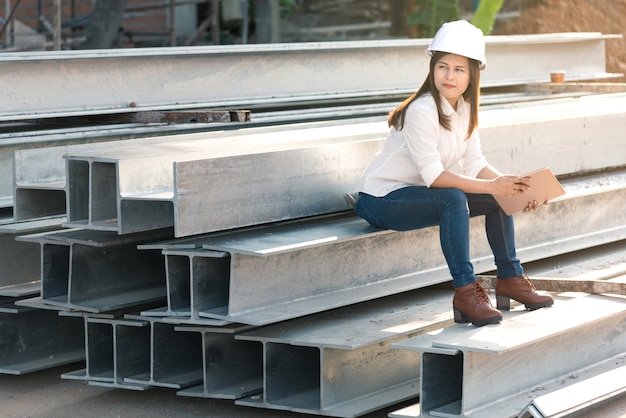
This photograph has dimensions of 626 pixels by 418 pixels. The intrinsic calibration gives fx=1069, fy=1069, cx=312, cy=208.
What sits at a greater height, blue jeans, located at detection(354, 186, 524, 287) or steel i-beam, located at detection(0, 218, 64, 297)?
blue jeans, located at detection(354, 186, 524, 287)

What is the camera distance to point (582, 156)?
551 cm

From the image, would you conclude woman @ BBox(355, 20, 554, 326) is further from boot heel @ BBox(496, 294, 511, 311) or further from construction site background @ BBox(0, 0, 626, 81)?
construction site background @ BBox(0, 0, 626, 81)

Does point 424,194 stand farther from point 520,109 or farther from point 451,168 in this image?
point 520,109

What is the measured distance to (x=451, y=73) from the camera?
4023mm

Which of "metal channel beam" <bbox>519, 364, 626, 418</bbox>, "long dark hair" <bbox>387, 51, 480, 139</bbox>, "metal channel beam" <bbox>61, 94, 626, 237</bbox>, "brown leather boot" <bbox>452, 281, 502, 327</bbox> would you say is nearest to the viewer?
"metal channel beam" <bbox>519, 364, 626, 418</bbox>

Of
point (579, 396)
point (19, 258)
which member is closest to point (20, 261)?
point (19, 258)

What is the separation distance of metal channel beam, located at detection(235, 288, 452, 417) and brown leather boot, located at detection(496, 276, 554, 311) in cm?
23

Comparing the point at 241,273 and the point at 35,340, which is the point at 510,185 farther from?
the point at 35,340

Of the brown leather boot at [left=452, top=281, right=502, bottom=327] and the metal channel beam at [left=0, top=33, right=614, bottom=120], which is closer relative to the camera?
the brown leather boot at [left=452, top=281, right=502, bottom=327]

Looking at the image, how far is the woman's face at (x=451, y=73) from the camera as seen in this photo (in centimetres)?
402

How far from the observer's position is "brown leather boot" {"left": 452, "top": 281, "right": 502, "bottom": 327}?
3.82 metres

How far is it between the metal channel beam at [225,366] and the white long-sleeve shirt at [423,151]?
0.78 meters

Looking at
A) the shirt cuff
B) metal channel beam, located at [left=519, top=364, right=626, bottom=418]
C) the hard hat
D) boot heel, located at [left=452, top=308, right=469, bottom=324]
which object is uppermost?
the hard hat

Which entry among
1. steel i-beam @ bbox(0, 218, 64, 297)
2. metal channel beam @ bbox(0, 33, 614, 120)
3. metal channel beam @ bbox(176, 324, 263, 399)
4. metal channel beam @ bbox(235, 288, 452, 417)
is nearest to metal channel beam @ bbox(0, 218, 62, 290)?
steel i-beam @ bbox(0, 218, 64, 297)
